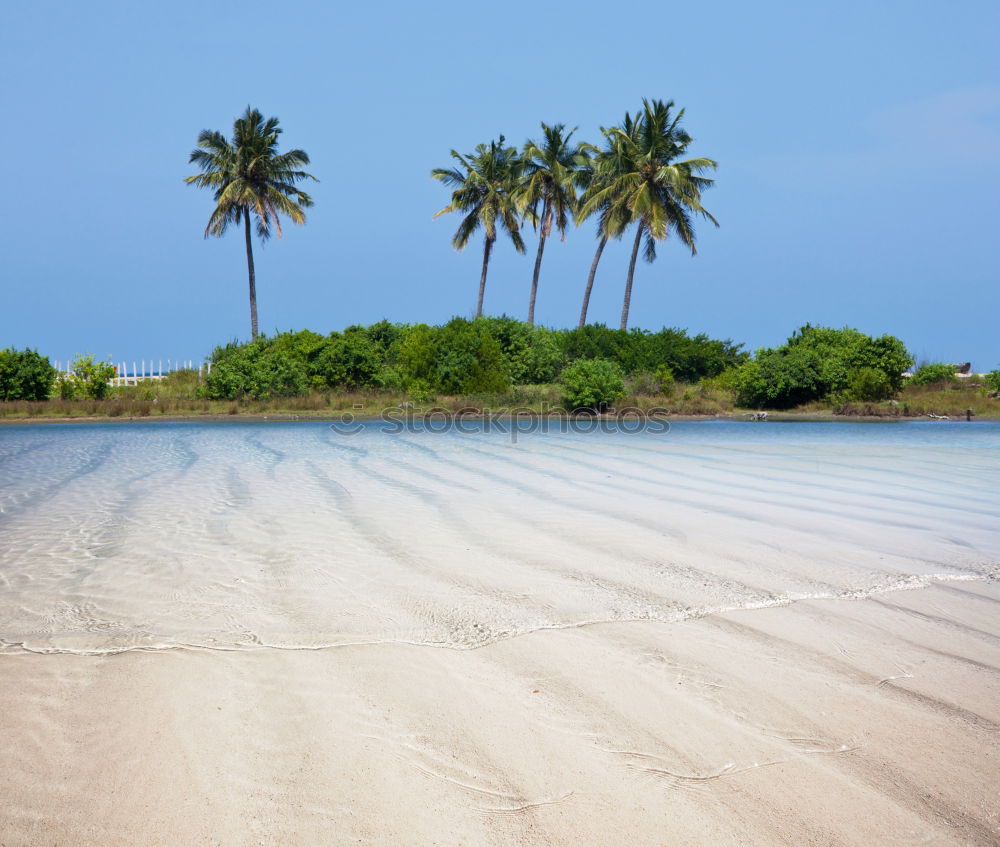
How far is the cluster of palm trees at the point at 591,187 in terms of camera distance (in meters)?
30.8

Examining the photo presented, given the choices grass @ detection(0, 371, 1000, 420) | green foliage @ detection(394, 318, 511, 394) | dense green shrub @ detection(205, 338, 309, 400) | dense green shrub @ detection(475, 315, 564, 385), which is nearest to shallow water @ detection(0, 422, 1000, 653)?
grass @ detection(0, 371, 1000, 420)

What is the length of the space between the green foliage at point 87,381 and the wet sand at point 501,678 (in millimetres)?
21516

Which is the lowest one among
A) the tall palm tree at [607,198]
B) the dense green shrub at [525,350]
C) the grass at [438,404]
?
the grass at [438,404]

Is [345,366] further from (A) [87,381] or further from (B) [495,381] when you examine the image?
(A) [87,381]

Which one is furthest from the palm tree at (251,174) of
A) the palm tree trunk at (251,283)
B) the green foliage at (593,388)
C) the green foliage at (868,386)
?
the green foliage at (868,386)

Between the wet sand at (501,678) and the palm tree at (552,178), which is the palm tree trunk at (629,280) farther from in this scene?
the wet sand at (501,678)

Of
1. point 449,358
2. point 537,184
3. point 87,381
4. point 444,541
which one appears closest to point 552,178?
point 537,184

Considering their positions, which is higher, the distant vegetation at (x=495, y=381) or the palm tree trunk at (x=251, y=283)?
the palm tree trunk at (x=251, y=283)

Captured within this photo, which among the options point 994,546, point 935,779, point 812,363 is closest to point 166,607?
point 935,779

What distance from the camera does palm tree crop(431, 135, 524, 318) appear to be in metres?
34.3

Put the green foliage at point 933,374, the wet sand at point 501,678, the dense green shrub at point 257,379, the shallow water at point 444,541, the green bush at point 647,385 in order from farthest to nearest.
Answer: the green foliage at point 933,374 → the green bush at point 647,385 → the dense green shrub at point 257,379 → the shallow water at point 444,541 → the wet sand at point 501,678

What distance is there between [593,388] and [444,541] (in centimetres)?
1721

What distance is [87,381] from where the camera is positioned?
25281mm

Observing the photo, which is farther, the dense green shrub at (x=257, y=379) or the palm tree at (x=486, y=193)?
the palm tree at (x=486, y=193)
